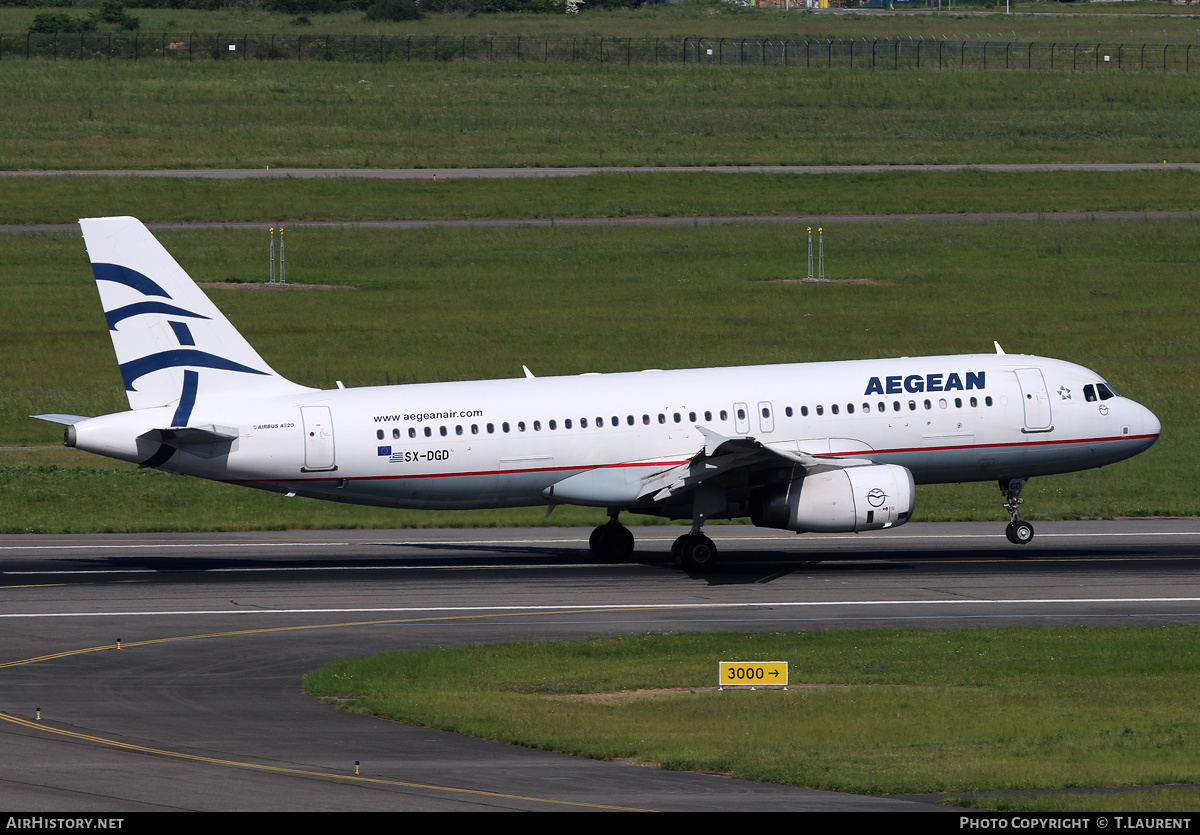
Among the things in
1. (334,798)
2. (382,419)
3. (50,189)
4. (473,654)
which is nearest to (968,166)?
(50,189)

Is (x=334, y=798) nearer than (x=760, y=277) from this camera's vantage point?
Yes

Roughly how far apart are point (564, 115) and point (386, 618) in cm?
8575

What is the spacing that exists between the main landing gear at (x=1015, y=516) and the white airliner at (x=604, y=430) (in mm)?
72

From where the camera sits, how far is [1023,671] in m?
27.2

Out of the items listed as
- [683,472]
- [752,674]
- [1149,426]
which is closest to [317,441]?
[683,472]

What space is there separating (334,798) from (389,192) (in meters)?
75.4

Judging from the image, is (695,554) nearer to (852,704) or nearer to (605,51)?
(852,704)

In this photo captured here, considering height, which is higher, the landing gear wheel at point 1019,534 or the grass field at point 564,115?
the grass field at point 564,115

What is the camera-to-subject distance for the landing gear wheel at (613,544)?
3900cm

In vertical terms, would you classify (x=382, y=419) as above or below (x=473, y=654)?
above

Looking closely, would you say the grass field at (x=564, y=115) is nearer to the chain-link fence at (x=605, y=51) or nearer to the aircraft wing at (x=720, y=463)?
the chain-link fence at (x=605, y=51)

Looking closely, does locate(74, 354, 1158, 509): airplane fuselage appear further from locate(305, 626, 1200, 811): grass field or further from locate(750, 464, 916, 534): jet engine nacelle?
locate(305, 626, 1200, 811): grass field

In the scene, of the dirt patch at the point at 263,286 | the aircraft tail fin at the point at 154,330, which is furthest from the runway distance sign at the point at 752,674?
the dirt patch at the point at 263,286
